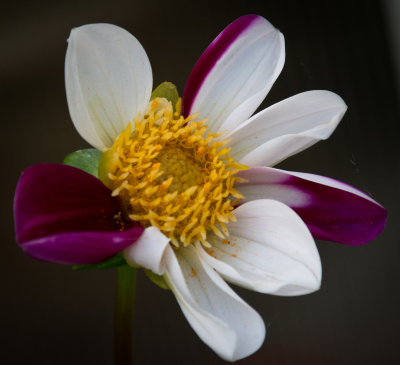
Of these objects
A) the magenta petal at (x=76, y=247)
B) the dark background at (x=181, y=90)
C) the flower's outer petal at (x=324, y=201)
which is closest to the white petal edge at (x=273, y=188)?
the flower's outer petal at (x=324, y=201)

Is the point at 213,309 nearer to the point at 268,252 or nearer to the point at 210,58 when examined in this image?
the point at 268,252

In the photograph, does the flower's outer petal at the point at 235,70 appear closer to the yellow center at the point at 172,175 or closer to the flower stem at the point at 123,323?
the yellow center at the point at 172,175

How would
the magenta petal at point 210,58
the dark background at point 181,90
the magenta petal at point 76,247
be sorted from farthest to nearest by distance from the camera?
1. the dark background at point 181,90
2. the magenta petal at point 210,58
3. the magenta petal at point 76,247

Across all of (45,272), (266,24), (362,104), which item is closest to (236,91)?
(266,24)

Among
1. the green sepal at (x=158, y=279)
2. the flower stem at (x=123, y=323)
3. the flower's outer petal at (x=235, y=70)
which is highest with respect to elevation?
the flower's outer petal at (x=235, y=70)

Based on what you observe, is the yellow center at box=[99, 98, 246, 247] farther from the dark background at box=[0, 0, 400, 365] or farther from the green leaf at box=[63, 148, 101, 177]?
the dark background at box=[0, 0, 400, 365]

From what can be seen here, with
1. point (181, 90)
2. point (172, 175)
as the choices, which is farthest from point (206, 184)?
point (181, 90)

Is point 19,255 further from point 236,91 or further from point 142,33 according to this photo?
point 236,91
